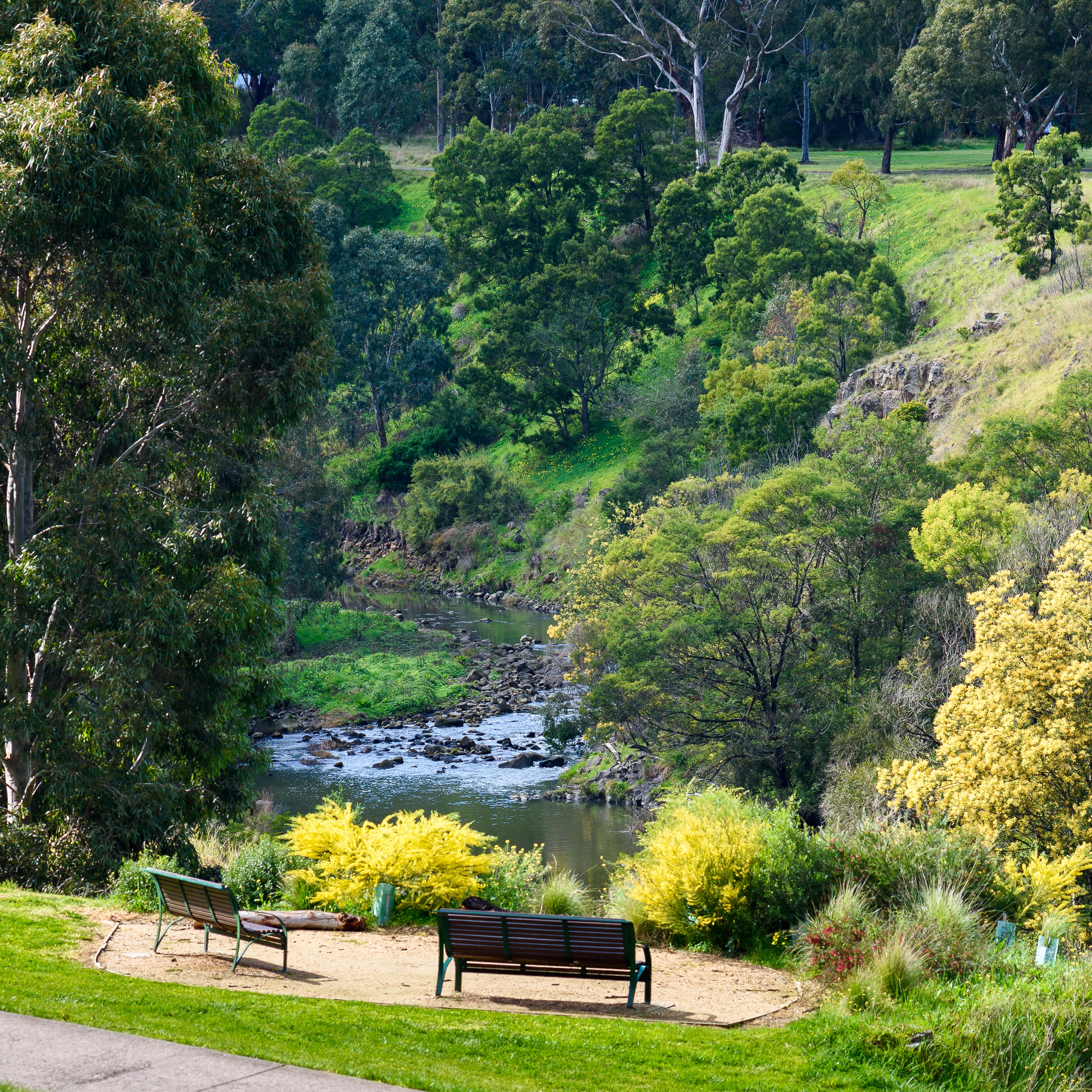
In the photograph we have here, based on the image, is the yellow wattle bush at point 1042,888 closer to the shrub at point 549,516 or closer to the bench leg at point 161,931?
the bench leg at point 161,931

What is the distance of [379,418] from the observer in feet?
254

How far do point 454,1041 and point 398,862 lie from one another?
451 cm

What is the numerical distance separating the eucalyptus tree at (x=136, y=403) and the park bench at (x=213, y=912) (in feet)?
18.4

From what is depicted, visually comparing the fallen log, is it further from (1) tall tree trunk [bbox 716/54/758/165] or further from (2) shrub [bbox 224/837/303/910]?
(1) tall tree trunk [bbox 716/54/758/165]

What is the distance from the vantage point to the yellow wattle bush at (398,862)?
13.0 m

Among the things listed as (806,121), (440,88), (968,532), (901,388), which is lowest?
(968,532)

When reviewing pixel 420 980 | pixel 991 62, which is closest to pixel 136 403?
pixel 420 980

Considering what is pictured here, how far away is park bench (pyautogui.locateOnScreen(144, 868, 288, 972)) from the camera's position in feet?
33.1

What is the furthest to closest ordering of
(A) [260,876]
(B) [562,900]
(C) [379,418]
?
(C) [379,418], (A) [260,876], (B) [562,900]

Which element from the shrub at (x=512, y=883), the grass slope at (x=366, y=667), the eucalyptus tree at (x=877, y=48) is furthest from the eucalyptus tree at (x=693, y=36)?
the shrub at (x=512, y=883)

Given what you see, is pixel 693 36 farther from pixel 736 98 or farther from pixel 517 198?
pixel 517 198

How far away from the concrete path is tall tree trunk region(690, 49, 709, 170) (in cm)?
7396

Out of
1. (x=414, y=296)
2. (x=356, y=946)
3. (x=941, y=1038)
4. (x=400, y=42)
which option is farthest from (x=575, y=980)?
(x=400, y=42)

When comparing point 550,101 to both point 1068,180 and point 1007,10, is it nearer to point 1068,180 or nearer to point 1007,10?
point 1007,10
